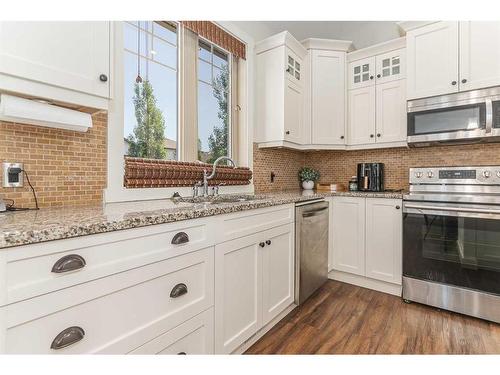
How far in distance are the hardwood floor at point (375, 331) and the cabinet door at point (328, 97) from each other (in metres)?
1.71

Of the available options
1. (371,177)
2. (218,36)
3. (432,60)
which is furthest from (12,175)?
(432,60)

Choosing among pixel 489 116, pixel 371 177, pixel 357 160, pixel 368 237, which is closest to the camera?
pixel 489 116

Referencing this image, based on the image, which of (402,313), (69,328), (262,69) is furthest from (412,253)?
(69,328)

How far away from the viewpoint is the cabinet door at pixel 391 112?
269 centimetres

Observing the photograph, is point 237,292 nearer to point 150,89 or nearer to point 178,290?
point 178,290

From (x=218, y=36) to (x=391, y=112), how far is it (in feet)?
6.10

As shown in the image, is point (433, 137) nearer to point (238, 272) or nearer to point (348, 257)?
point (348, 257)

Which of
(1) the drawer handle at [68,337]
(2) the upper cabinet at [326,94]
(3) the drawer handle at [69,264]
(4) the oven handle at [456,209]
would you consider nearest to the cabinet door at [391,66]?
(2) the upper cabinet at [326,94]

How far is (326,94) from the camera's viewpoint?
2.98 meters

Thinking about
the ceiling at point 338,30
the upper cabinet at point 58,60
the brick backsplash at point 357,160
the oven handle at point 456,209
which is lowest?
the oven handle at point 456,209

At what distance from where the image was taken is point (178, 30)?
2219 millimetres

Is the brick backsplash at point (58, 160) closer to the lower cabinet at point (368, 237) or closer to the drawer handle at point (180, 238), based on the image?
the drawer handle at point (180, 238)

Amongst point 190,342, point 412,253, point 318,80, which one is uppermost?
point 318,80

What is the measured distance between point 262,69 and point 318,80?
649 mm
